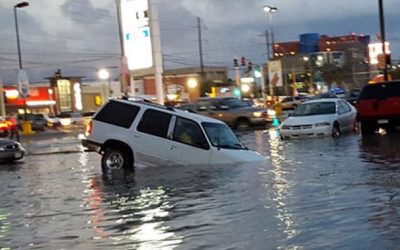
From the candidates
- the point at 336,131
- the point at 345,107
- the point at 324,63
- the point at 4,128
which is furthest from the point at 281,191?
the point at 324,63

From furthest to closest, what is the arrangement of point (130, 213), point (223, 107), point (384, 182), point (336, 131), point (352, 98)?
point (352, 98), point (223, 107), point (336, 131), point (384, 182), point (130, 213)

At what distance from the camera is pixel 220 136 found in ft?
57.0

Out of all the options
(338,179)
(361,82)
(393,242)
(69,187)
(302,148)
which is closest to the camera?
(393,242)

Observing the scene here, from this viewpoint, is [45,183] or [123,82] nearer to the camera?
[45,183]

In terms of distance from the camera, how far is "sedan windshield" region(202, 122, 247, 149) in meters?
17.0

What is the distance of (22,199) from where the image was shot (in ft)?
44.5

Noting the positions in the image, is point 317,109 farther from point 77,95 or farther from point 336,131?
point 77,95

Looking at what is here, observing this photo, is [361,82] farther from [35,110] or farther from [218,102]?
[218,102]

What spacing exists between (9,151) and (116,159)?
7.83m

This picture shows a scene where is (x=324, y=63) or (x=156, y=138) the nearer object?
(x=156, y=138)

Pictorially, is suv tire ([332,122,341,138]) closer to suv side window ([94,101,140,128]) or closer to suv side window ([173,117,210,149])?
suv side window ([173,117,210,149])

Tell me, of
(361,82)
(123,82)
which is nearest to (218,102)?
(123,82)

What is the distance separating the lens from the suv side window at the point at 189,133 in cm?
1686

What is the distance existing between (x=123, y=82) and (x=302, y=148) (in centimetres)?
1906
